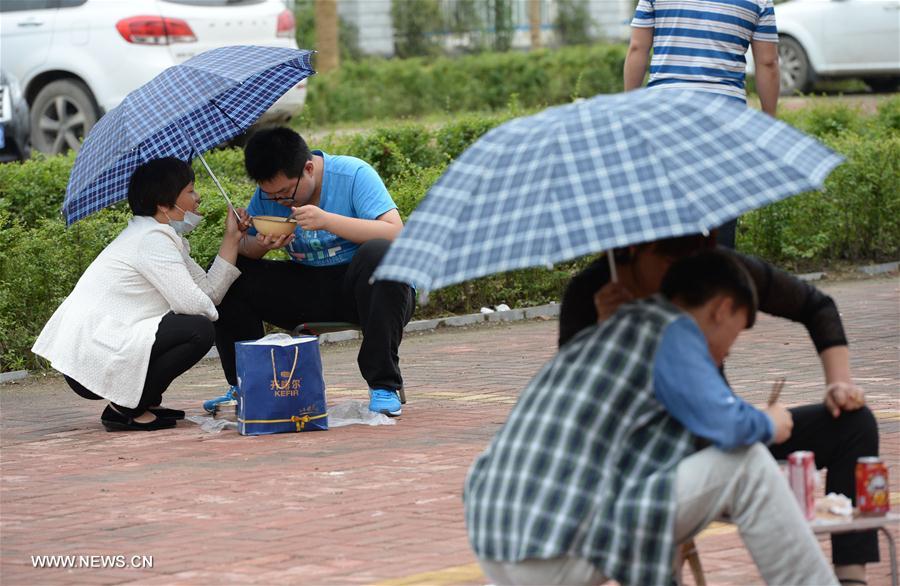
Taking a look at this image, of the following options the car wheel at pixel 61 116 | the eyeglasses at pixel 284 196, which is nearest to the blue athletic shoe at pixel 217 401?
the eyeglasses at pixel 284 196

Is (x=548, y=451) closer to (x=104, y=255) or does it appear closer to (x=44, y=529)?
(x=44, y=529)

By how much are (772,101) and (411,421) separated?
7.25ft

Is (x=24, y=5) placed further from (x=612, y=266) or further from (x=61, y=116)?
(x=612, y=266)

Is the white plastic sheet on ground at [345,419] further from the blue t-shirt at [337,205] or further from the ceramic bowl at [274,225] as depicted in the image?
the ceramic bowl at [274,225]

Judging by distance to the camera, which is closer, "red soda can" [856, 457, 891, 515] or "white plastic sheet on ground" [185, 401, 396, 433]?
"red soda can" [856, 457, 891, 515]

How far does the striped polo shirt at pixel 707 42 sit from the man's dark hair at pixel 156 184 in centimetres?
218

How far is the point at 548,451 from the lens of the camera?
11.2 ft

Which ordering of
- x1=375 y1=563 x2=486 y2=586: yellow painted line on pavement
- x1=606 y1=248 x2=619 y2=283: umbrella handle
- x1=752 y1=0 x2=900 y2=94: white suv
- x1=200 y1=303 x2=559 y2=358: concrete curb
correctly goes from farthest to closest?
x1=752 y1=0 x2=900 y2=94: white suv
x1=200 y1=303 x2=559 y2=358: concrete curb
x1=375 y1=563 x2=486 y2=586: yellow painted line on pavement
x1=606 y1=248 x2=619 y2=283: umbrella handle

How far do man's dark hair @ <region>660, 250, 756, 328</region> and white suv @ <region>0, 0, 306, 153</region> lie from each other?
10.6 metres

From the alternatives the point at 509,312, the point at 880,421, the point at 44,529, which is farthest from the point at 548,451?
the point at 509,312

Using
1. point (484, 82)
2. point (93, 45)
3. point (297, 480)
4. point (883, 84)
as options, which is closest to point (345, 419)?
point (297, 480)

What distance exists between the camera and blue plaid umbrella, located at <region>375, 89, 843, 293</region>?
3.35 m

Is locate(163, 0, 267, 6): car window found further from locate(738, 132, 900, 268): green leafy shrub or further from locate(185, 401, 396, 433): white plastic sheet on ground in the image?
locate(185, 401, 396, 433): white plastic sheet on ground
